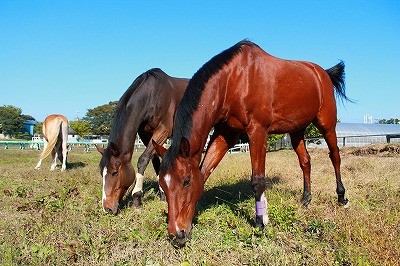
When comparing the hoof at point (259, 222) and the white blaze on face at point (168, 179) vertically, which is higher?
the white blaze on face at point (168, 179)

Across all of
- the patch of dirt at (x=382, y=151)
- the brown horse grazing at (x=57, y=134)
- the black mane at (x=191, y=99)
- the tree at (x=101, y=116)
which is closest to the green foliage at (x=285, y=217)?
the black mane at (x=191, y=99)

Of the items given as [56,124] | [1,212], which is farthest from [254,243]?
[56,124]

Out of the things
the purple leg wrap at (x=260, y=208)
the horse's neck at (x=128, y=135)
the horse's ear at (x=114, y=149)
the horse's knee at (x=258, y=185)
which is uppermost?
the horse's neck at (x=128, y=135)

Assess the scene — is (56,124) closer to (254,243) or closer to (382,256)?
(254,243)

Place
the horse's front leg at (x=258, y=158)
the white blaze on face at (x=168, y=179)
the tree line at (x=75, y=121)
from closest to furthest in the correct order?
the white blaze on face at (x=168, y=179)
the horse's front leg at (x=258, y=158)
the tree line at (x=75, y=121)

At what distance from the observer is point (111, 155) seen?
548 centimetres

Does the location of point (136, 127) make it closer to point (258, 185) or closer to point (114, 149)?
point (114, 149)

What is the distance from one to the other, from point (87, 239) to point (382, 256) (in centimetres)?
279

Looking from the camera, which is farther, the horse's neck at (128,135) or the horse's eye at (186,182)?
the horse's neck at (128,135)

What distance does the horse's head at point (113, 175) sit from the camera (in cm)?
532

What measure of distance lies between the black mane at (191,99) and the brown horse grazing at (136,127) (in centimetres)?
161

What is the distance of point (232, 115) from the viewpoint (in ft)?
15.4

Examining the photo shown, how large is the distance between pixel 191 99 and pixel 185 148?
28.4 inches

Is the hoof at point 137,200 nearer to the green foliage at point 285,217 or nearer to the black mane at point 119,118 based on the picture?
the black mane at point 119,118
